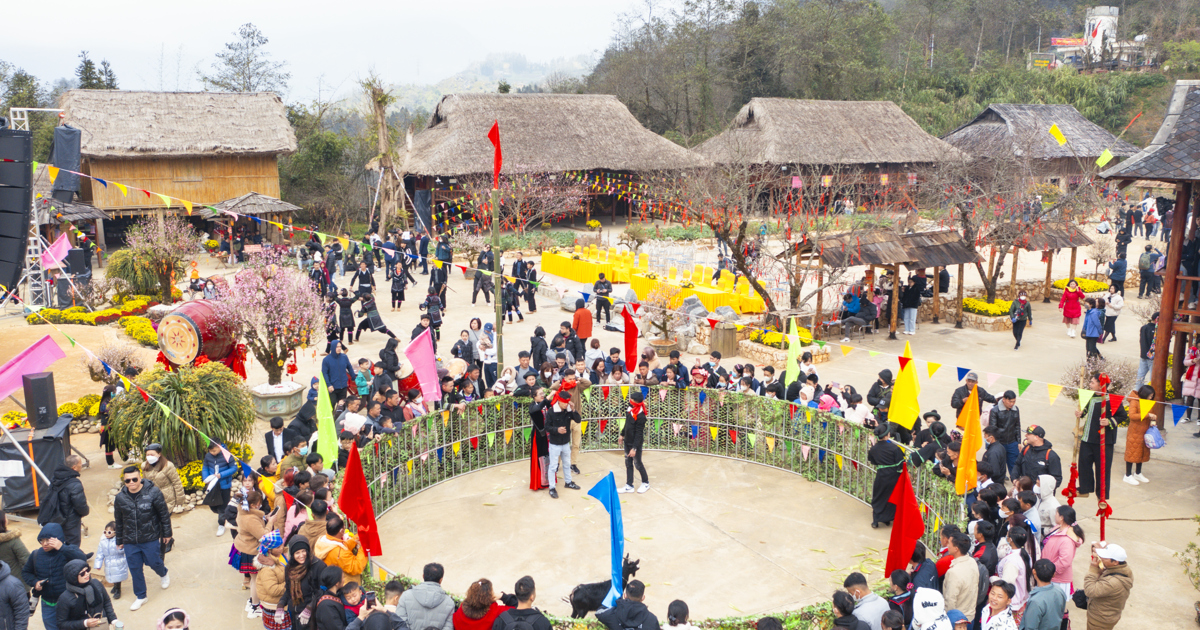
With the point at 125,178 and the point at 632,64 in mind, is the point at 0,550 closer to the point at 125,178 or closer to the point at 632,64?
the point at 125,178

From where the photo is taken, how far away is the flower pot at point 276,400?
1293cm

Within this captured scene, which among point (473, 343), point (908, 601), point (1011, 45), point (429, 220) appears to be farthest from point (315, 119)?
point (1011, 45)

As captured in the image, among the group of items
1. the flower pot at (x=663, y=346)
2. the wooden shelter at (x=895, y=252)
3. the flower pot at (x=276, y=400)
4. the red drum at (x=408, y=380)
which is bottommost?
the flower pot at (x=276, y=400)

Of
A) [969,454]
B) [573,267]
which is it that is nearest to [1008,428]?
[969,454]

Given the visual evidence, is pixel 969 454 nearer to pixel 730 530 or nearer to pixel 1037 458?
pixel 1037 458

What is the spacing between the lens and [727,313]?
18.3 metres

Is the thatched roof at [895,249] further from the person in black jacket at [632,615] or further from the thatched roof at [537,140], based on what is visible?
the thatched roof at [537,140]

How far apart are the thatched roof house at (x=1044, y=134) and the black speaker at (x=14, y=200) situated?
3404cm

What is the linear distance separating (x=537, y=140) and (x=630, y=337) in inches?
890

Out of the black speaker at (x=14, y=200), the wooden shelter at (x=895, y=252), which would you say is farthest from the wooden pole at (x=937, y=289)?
the black speaker at (x=14, y=200)

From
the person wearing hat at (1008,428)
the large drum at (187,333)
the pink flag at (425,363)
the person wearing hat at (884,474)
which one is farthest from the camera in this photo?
the large drum at (187,333)

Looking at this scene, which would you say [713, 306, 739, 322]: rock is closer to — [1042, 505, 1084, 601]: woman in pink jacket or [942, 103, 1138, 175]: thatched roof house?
[1042, 505, 1084, 601]: woman in pink jacket

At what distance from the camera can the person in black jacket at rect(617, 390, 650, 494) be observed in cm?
1005

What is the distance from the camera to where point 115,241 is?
106 feet
